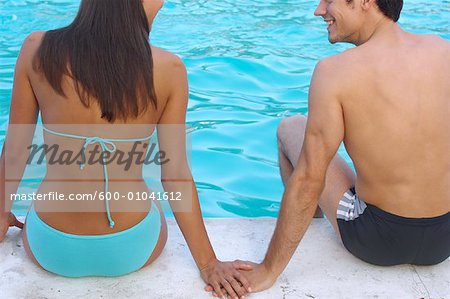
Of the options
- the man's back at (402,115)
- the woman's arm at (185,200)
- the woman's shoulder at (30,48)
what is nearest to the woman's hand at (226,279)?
the woman's arm at (185,200)

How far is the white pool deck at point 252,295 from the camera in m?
2.96

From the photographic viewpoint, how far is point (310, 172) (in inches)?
113

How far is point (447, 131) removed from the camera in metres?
2.88

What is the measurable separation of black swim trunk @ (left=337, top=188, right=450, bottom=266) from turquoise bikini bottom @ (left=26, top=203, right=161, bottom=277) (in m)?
0.90

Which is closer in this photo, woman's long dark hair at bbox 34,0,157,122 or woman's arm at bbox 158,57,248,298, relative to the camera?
woman's long dark hair at bbox 34,0,157,122

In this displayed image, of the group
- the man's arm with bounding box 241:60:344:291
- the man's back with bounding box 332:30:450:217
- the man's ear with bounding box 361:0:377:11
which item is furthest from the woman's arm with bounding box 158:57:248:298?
the man's ear with bounding box 361:0:377:11

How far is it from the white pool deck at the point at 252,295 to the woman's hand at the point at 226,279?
48 millimetres

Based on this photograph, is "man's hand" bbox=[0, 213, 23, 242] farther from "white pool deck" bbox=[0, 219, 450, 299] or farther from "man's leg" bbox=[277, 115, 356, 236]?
"man's leg" bbox=[277, 115, 356, 236]

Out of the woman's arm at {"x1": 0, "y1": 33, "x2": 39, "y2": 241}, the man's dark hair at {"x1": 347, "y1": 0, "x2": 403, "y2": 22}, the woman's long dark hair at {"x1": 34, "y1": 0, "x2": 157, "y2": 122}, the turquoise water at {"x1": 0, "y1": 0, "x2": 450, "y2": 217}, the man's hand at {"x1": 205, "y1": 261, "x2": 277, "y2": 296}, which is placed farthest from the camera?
the turquoise water at {"x1": 0, "y1": 0, "x2": 450, "y2": 217}

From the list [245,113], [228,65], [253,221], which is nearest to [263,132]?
[245,113]

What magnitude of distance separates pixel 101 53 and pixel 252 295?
1204mm

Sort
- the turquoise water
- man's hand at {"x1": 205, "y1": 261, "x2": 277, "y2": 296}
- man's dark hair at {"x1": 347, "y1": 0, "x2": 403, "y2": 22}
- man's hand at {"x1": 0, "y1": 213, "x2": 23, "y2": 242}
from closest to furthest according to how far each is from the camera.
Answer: man's dark hair at {"x1": 347, "y1": 0, "x2": 403, "y2": 22} < man's hand at {"x1": 205, "y1": 261, "x2": 277, "y2": 296} < man's hand at {"x1": 0, "y1": 213, "x2": 23, "y2": 242} < the turquoise water

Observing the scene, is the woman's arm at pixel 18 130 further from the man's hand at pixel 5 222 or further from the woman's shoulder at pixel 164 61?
the woman's shoulder at pixel 164 61

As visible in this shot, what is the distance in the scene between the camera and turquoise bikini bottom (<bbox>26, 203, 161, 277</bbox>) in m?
2.90
